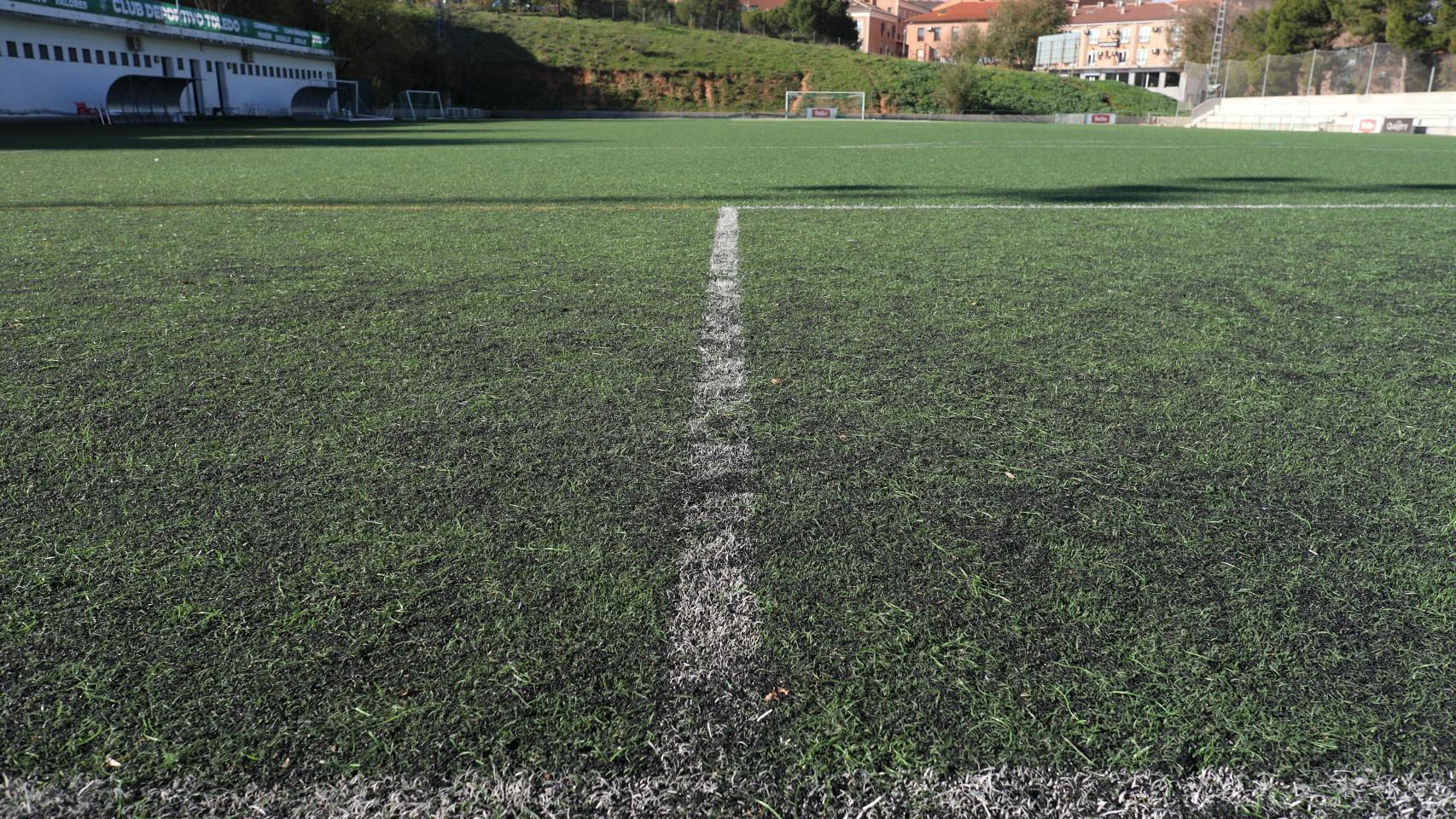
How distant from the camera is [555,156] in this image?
1212cm

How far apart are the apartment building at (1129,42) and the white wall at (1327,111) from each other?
1972 inches

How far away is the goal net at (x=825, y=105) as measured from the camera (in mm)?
47531

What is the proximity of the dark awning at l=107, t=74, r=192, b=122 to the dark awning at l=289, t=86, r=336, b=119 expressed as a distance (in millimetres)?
9554

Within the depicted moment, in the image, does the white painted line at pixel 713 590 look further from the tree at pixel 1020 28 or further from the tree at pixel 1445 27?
the tree at pixel 1020 28

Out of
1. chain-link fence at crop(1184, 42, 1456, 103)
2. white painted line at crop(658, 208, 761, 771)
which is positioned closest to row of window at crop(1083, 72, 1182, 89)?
chain-link fence at crop(1184, 42, 1456, 103)

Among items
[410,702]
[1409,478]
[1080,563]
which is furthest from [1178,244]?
[410,702]

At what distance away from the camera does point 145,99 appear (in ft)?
81.5

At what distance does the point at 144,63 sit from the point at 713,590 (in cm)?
3397

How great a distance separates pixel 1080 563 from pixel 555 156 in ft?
37.2

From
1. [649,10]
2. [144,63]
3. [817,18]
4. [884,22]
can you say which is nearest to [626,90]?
[144,63]

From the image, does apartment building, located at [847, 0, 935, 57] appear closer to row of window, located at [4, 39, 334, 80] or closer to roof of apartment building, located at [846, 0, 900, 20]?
roof of apartment building, located at [846, 0, 900, 20]

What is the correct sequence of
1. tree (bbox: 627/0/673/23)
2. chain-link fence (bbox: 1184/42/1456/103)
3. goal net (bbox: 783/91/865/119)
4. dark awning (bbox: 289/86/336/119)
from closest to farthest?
chain-link fence (bbox: 1184/42/1456/103) < dark awning (bbox: 289/86/336/119) < goal net (bbox: 783/91/865/119) < tree (bbox: 627/0/673/23)

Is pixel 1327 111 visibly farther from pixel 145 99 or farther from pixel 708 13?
pixel 708 13

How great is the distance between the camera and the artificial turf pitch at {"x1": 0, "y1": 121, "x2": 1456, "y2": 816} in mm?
1235
